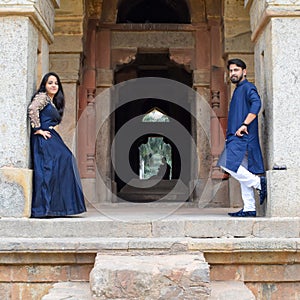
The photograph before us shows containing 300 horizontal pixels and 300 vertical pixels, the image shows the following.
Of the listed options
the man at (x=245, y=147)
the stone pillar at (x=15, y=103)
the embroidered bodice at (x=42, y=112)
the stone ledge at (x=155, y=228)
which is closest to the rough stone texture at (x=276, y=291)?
the stone ledge at (x=155, y=228)

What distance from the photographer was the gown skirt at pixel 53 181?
5.07m

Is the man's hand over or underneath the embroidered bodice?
underneath

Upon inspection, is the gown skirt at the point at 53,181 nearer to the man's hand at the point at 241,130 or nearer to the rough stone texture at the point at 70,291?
the rough stone texture at the point at 70,291

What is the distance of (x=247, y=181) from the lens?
17.1 ft

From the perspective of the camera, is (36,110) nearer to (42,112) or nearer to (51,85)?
(42,112)

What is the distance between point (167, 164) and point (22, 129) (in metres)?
11.5

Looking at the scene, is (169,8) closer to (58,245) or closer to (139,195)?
(139,195)

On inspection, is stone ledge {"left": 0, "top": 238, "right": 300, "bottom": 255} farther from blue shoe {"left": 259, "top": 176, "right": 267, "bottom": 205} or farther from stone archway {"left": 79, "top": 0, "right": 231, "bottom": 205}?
→ stone archway {"left": 79, "top": 0, "right": 231, "bottom": 205}

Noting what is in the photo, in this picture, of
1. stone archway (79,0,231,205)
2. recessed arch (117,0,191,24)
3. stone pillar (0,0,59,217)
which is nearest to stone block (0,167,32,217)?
stone pillar (0,0,59,217)

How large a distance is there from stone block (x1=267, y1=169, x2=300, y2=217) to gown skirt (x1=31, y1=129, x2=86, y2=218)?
1.84 meters

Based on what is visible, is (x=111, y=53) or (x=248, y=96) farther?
(x=111, y=53)

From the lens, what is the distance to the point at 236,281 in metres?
4.49

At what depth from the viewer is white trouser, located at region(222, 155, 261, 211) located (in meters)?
5.17

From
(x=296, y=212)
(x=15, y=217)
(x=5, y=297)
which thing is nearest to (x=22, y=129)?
(x=15, y=217)
